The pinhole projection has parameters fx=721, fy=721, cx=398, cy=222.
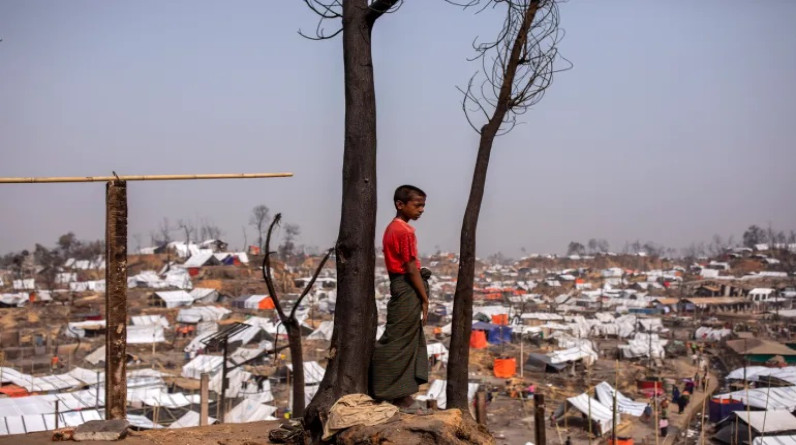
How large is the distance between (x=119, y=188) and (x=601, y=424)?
15.1 m

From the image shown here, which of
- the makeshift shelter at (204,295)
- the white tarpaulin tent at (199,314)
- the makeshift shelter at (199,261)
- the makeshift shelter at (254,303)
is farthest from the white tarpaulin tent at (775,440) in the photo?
the makeshift shelter at (199,261)

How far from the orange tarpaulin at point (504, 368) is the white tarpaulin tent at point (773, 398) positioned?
7.93 metres

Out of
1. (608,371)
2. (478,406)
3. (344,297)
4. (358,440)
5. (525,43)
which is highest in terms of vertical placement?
(525,43)

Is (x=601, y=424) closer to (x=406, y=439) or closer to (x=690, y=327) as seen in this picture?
(x=406, y=439)

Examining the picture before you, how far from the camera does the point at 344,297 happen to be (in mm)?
4238

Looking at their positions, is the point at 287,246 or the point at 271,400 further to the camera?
the point at 287,246

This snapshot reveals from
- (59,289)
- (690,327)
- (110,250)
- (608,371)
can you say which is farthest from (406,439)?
(59,289)

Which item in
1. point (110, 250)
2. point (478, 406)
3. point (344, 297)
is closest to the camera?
point (344, 297)

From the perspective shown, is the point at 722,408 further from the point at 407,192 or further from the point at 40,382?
the point at 407,192

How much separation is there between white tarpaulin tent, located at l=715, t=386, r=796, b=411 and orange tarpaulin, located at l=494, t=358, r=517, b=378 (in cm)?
793

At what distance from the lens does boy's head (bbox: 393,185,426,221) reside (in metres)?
4.09

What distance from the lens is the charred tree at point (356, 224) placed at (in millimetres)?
4191

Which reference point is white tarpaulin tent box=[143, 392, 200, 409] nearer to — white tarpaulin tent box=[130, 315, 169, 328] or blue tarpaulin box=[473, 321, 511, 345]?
white tarpaulin tent box=[130, 315, 169, 328]

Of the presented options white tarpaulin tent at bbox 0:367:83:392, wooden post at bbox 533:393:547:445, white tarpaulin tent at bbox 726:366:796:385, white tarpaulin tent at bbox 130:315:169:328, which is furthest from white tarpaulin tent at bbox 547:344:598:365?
wooden post at bbox 533:393:547:445
